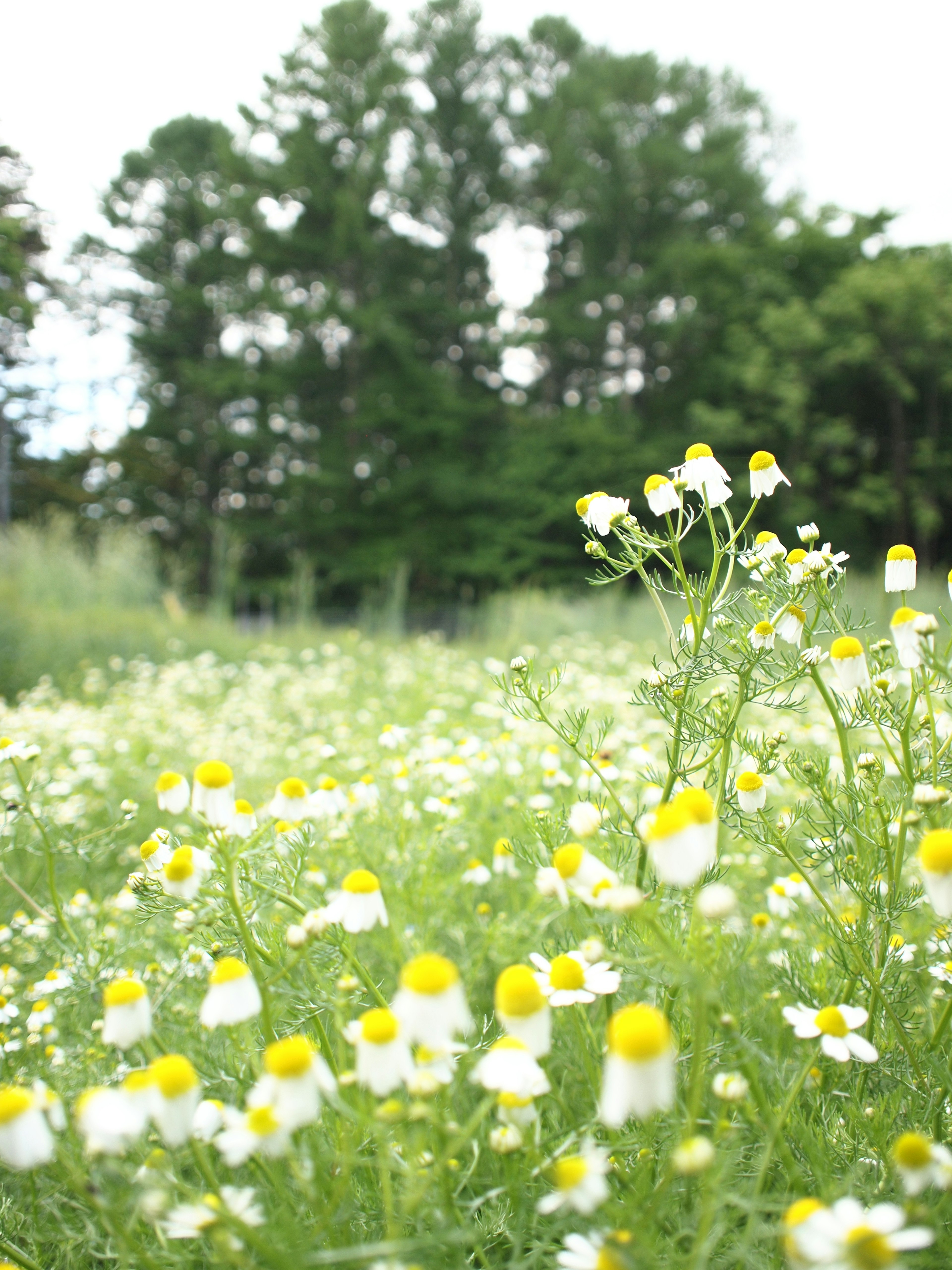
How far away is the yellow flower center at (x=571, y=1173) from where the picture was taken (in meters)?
0.52

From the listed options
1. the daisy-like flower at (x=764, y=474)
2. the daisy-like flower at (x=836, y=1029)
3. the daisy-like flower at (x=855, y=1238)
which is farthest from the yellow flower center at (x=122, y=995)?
the daisy-like flower at (x=764, y=474)

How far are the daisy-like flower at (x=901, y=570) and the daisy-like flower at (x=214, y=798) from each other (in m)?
0.88

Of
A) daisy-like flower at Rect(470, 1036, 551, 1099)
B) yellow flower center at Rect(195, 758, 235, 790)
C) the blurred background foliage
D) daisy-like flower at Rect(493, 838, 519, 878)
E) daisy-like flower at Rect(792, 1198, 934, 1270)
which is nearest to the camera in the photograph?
daisy-like flower at Rect(792, 1198, 934, 1270)

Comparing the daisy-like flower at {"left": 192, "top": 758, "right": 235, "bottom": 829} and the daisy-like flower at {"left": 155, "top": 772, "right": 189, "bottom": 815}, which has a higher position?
the daisy-like flower at {"left": 192, "top": 758, "right": 235, "bottom": 829}

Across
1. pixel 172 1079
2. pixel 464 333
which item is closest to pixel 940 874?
pixel 172 1079

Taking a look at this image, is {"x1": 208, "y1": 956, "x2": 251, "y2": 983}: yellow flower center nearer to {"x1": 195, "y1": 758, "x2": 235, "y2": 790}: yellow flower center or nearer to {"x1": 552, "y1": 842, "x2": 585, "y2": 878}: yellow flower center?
{"x1": 195, "y1": 758, "x2": 235, "y2": 790}: yellow flower center

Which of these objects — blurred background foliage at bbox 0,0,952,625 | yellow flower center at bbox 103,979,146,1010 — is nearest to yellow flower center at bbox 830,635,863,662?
yellow flower center at bbox 103,979,146,1010

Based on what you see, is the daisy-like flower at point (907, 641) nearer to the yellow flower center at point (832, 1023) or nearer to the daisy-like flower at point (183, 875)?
the yellow flower center at point (832, 1023)

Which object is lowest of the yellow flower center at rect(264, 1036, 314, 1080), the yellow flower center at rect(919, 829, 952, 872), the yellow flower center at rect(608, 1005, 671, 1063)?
the yellow flower center at rect(264, 1036, 314, 1080)

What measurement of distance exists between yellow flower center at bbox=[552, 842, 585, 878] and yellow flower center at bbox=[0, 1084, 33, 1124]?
0.46 m

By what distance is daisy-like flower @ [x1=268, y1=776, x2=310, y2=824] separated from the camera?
0.95 m

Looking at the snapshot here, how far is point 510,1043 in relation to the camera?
620 millimetres

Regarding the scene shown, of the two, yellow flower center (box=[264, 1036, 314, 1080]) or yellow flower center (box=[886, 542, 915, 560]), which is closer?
yellow flower center (box=[264, 1036, 314, 1080])

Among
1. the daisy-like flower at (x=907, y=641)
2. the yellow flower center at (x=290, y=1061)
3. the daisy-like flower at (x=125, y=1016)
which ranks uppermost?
the daisy-like flower at (x=907, y=641)
